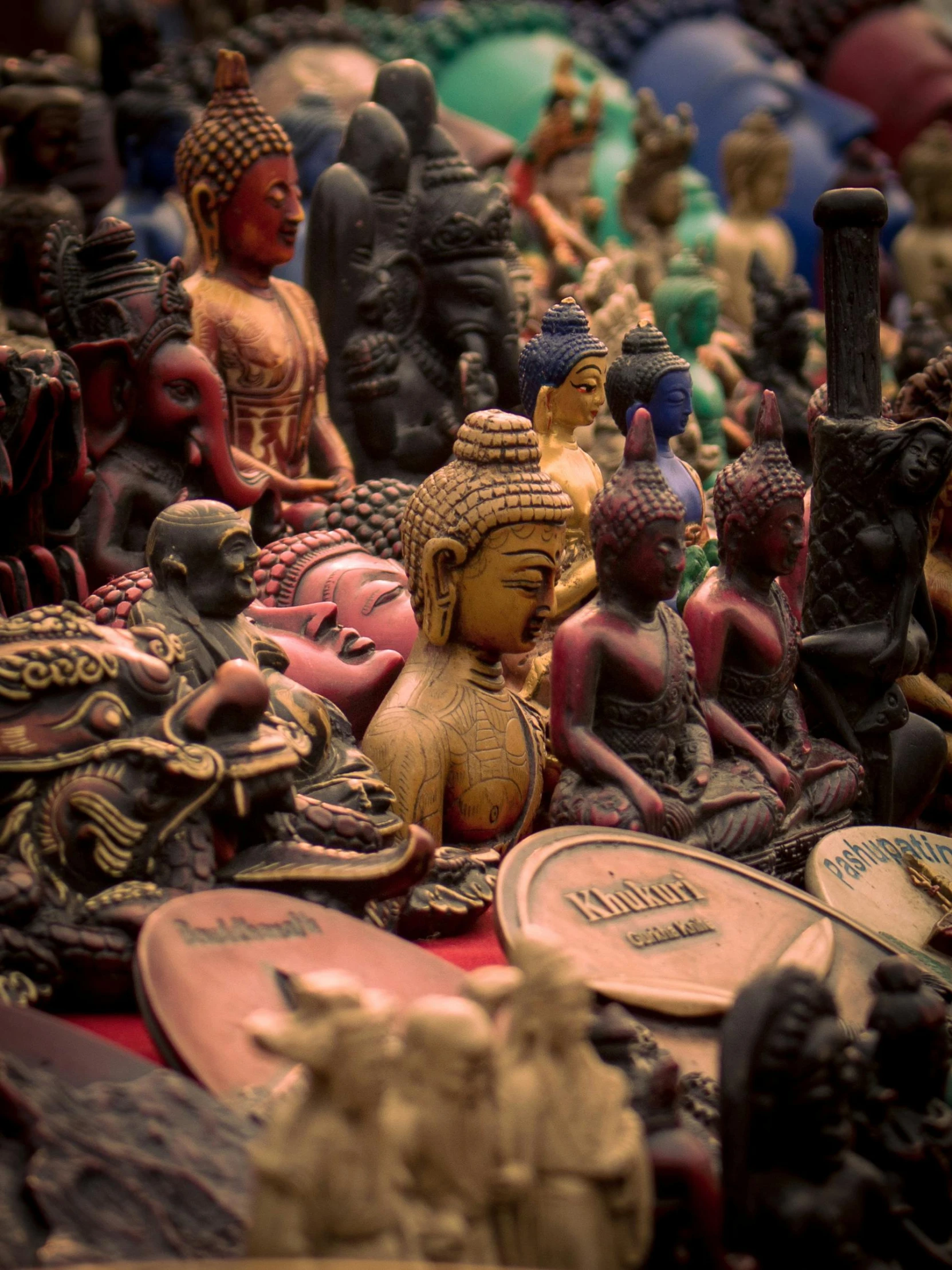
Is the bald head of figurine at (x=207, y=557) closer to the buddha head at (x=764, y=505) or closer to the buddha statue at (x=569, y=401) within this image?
the buddha head at (x=764, y=505)

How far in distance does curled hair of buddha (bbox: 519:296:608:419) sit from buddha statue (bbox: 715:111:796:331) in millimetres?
3840

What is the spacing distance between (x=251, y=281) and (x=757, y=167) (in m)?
3.93

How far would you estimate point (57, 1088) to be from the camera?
2.06 meters

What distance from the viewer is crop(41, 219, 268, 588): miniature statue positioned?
375 centimetres

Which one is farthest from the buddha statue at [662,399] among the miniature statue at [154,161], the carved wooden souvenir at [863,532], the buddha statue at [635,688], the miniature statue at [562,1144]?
the miniature statue at [154,161]

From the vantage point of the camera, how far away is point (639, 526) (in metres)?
3.06

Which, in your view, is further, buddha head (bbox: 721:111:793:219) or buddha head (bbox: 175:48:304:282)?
buddha head (bbox: 721:111:793:219)

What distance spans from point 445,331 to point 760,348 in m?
1.29

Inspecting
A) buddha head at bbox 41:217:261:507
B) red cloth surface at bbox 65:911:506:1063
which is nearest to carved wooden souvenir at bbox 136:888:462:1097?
red cloth surface at bbox 65:911:506:1063

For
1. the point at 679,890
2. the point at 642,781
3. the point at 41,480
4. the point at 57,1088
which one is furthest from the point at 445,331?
the point at 57,1088

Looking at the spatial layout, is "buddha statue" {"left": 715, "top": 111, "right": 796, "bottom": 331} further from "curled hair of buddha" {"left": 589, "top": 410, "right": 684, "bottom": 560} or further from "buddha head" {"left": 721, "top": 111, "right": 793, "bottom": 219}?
"curled hair of buddha" {"left": 589, "top": 410, "right": 684, "bottom": 560}

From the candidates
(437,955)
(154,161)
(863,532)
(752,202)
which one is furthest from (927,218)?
(437,955)

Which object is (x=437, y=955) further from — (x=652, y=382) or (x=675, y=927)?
(x=652, y=382)

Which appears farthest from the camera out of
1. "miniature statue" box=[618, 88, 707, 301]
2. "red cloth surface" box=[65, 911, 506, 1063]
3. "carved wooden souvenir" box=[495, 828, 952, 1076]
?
"miniature statue" box=[618, 88, 707, 301]
